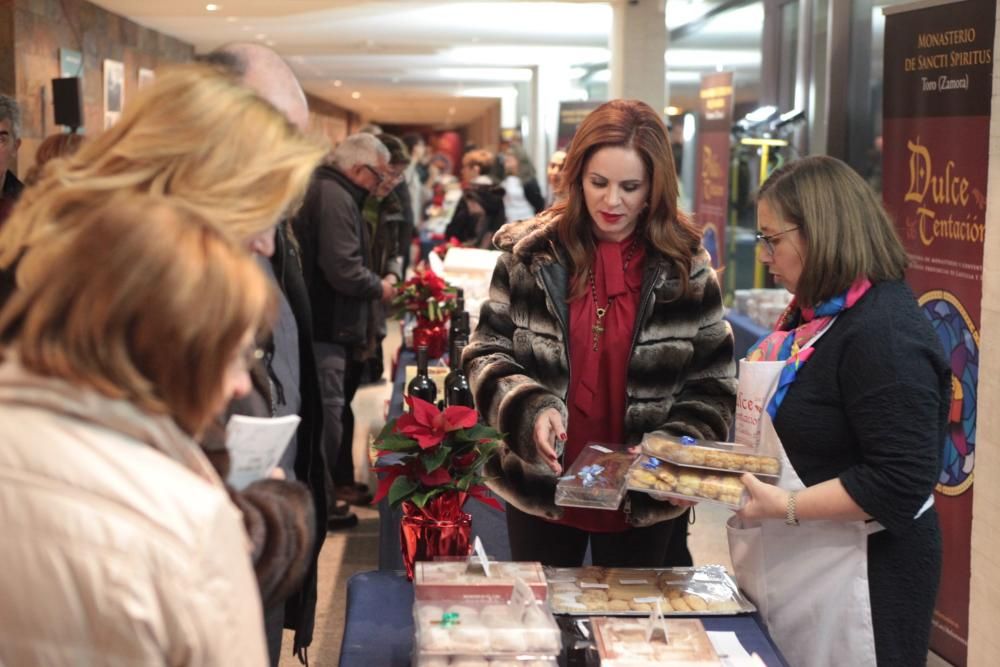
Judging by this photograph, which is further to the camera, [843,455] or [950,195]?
[950,195]

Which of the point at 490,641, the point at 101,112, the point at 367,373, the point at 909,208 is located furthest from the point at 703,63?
the point at 490,641

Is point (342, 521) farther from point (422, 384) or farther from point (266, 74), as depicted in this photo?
point (266, 74)

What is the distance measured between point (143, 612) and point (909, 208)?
3.37 m

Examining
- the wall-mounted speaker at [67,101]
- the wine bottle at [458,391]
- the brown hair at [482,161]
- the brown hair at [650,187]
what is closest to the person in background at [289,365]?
the brown hair at [650,187]

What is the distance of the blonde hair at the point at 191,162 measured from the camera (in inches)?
46.9

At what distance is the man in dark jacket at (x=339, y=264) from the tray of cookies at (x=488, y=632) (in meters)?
3.35

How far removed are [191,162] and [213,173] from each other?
0.03 m

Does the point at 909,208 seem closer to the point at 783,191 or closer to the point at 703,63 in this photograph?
the point at 783,191

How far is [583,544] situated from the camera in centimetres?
256

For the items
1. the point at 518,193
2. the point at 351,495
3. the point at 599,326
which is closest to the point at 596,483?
the point at 599,326

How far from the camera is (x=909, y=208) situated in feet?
12.7

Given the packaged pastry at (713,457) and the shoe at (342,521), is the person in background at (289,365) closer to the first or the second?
the packaged pastry at (713,457)

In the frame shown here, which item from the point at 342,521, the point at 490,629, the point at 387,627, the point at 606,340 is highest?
the point at 606,340

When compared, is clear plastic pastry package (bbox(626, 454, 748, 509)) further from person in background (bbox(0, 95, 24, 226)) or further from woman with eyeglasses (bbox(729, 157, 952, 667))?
person in background (bbox(0, 95, 24, 226))
